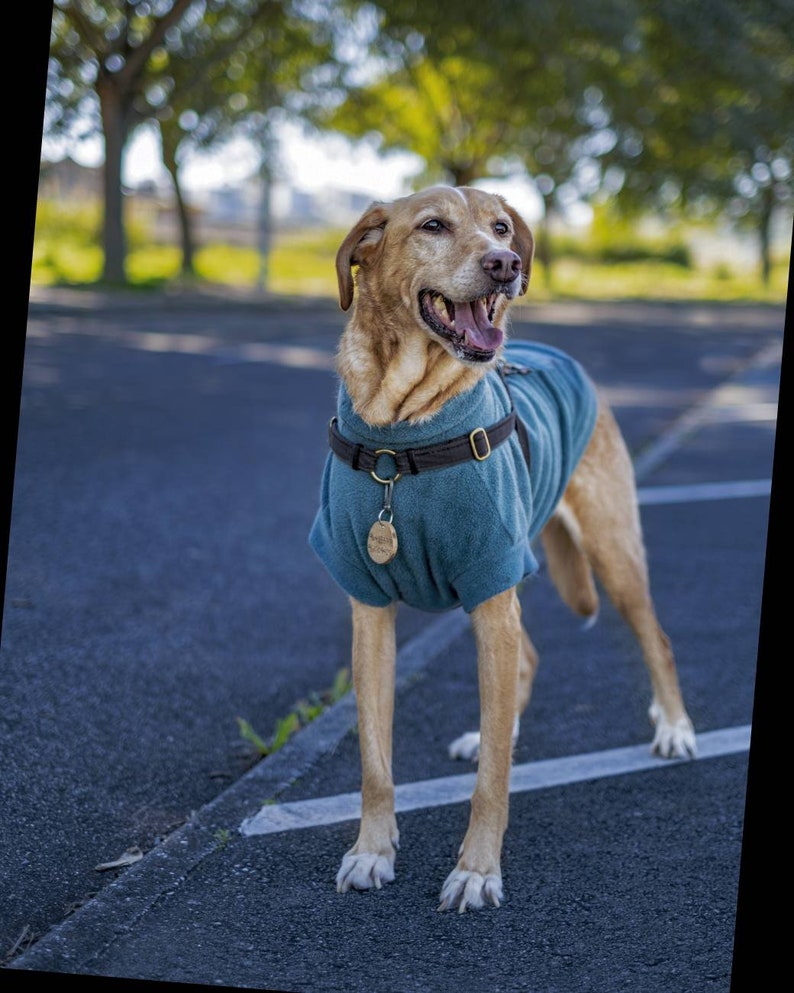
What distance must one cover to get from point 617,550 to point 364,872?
1.76 m

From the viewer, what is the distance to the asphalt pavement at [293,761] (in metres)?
3.09

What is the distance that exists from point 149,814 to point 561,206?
48.9 metres

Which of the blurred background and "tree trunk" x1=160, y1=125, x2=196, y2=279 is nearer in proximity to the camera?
the blurred background

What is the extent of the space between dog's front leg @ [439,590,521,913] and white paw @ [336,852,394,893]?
19 centimetres

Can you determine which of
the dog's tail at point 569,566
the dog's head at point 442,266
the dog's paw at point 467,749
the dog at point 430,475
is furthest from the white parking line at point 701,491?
the dog's head at point 442,266

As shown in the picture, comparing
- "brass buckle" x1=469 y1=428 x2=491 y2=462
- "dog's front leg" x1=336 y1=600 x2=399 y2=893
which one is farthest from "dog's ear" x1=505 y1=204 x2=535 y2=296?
"dog's front leg" x1=336 y1=600 x2=399 y2=893

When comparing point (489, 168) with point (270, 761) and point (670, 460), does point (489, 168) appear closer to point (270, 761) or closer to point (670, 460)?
point (670, 460)

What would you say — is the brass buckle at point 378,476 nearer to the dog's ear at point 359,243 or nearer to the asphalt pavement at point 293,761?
the dog's ear at point 359,243

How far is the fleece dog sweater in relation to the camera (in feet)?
11.2

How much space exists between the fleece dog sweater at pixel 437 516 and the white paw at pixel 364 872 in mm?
724

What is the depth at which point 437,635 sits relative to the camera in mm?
5809

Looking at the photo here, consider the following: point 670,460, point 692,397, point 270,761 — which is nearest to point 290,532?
point 270,761

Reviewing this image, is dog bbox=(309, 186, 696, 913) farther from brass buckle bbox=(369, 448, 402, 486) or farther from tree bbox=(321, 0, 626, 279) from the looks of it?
tree bbox=(321, 0, 626, 279)

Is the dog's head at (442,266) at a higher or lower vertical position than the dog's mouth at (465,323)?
higher
